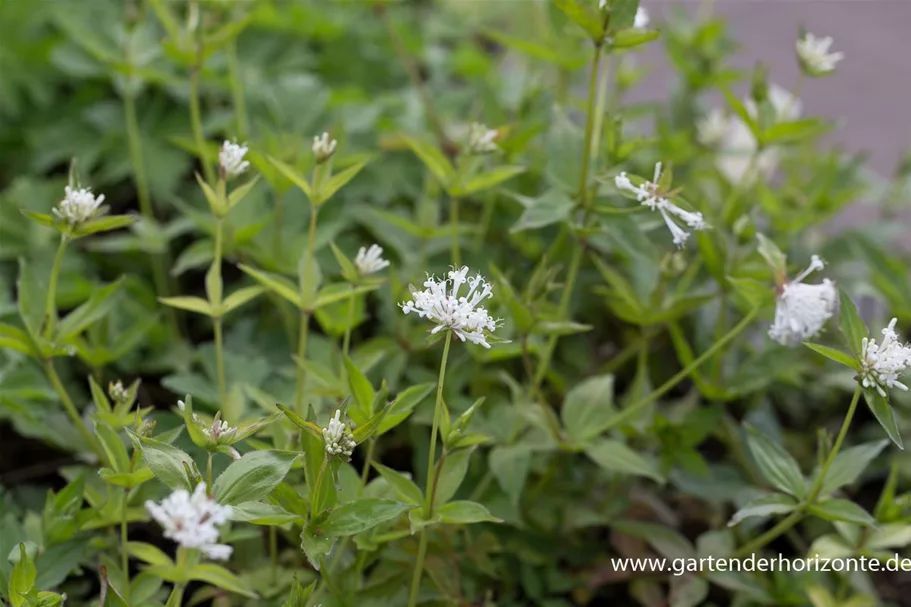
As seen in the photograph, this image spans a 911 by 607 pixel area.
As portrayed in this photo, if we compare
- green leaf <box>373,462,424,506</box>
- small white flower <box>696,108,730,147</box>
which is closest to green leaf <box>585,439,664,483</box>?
green leaf <box>373,462,424,506</box>

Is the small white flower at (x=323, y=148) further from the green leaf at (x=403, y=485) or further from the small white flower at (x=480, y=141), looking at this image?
the green leaf at (x=403, y=485)

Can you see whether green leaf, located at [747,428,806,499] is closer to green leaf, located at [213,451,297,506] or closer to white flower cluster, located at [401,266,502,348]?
white flower cluster, located at [401,266,502,348]

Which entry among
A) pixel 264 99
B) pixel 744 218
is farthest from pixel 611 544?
pixel 264 99

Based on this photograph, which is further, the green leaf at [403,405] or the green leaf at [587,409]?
the green leaf at [587,409]

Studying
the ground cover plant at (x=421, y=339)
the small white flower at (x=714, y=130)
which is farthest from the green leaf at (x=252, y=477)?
the small white flower at (x=714, y=130)

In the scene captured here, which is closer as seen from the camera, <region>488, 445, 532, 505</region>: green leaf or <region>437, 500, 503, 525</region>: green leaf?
<region>437, 500, 503, 525</region>: green leaf

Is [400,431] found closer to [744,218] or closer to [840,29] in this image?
[744,218]

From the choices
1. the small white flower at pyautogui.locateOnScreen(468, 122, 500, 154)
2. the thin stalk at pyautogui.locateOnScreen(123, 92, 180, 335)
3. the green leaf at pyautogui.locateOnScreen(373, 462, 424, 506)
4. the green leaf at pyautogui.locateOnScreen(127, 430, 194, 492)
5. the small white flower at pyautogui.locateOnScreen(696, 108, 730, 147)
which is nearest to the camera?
the green leaf at pyautogui.locateOnScreen(127, 430, 194, 492)

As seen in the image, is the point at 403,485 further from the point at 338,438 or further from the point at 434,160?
the point at 434,160
